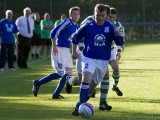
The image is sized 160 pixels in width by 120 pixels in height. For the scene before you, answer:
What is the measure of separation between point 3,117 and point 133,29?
41.4m

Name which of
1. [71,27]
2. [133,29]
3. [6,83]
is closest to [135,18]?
[133,29]

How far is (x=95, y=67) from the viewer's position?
10289 millimetres

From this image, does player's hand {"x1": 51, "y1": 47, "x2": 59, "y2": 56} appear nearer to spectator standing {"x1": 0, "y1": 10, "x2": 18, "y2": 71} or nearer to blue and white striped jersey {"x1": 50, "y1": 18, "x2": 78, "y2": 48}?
blue and white striped jersey {"x1": 50, "y1": 18, "x2": 78, "y2": 48}

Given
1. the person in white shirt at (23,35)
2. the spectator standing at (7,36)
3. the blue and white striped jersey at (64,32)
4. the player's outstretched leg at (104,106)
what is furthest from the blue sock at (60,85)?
the person in white shirt at (23,35)

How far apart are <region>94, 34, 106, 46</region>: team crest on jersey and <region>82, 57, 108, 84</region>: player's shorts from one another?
11.7 inches

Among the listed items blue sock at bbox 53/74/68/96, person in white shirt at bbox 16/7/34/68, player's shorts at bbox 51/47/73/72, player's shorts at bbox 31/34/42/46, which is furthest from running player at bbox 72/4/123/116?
player's shorts at bbox 31/34/42/46

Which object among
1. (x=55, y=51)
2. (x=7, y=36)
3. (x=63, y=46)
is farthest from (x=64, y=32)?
(x=7, y=36)

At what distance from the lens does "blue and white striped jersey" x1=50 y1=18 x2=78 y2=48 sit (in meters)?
12.7

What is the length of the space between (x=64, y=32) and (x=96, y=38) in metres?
2.75

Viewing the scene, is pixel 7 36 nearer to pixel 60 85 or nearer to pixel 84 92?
pixel 60 85

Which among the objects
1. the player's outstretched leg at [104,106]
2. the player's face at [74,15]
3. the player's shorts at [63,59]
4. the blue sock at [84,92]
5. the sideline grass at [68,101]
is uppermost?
the player's face at [74,15]

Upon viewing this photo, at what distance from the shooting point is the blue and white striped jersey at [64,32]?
12734mm

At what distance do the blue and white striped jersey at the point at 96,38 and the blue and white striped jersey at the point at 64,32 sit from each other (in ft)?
7.73

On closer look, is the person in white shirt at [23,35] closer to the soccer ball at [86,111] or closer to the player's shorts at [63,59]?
the player's shorts at [63,59]
